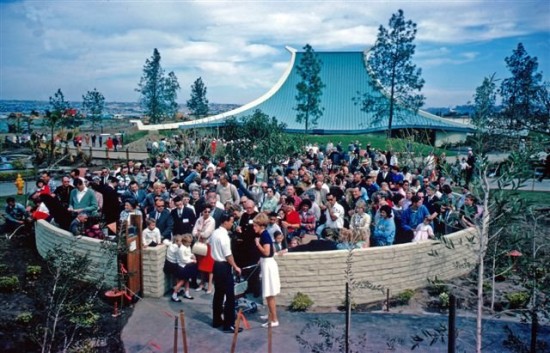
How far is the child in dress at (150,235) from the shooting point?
850 centimetres

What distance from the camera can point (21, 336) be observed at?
7023 mm

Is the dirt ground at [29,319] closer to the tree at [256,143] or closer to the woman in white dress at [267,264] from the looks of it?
the woman in white dress at [267,264]

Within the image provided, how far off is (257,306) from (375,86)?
3251 centimetres

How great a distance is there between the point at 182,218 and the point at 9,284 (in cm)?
323

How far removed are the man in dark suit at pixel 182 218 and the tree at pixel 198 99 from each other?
43.3 meters

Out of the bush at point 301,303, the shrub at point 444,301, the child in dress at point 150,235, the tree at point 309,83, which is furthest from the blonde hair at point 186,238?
the tree at point 309,83

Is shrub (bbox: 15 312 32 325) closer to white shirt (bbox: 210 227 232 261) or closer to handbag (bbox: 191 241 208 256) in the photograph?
handbag (bbox: 191 241 208 256)

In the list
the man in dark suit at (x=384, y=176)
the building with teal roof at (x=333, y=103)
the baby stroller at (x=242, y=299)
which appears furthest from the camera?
the building with teal roof at (x=333, y=103)

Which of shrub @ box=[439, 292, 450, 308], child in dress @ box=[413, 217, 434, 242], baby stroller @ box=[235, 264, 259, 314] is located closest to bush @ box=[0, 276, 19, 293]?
baby stroller @ box=[235, 264, 259, 314]

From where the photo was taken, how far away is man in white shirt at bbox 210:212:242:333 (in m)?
6.87

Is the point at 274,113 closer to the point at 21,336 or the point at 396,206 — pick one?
the point at 396,206

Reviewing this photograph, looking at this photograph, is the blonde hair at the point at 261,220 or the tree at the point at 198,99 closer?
the blonde hair at the point at 261,220

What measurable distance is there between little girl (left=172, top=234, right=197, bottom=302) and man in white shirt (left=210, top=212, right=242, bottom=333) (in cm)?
119

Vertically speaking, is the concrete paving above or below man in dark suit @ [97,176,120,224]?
below
